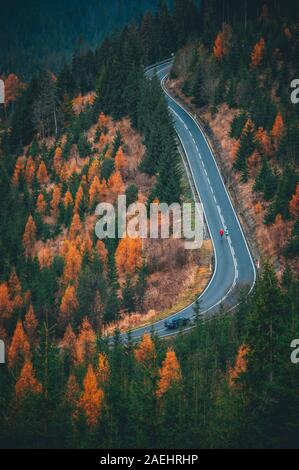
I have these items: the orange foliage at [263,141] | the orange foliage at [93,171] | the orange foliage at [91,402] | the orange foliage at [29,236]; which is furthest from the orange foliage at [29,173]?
the orange foliage at [91,402]

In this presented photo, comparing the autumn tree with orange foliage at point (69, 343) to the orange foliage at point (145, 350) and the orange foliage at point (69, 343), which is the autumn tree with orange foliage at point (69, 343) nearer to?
the orange foliage at point (69, 343)

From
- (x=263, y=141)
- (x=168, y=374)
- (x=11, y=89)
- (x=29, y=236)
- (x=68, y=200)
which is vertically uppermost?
(x=11, y=89)

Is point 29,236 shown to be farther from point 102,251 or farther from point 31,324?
point 31,324

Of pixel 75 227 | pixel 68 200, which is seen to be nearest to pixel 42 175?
pixel 68 200

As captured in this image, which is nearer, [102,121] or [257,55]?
[102,121]

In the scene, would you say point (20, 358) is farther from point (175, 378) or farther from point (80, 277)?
point (175, 378)
